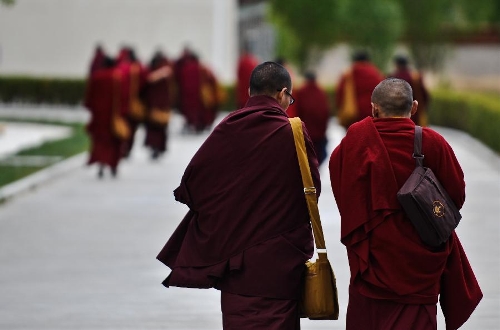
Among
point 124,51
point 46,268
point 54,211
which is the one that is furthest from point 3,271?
point 124,51

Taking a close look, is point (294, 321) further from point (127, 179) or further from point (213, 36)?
point (213, 36)

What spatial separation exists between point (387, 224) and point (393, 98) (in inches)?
20.6

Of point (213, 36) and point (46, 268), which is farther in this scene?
point (213, 36)

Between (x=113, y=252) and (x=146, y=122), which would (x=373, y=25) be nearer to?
(x=146, y=122)

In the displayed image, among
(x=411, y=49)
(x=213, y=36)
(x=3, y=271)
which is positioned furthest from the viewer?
(x=411, y=49)

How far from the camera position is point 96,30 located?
Answer: 41.0 metres

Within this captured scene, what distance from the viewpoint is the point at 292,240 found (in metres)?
5.68

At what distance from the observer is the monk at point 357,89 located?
17.3m

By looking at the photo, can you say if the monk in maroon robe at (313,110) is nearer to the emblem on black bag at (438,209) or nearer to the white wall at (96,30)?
the emblem on black bag at (438,209)

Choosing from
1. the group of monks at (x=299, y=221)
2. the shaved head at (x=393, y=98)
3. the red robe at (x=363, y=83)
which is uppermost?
the shaved head at (x=393, y=98)

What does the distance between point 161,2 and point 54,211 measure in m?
27.6

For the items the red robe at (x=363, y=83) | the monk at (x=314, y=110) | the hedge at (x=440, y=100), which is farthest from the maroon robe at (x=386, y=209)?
the hedge at (x=440, y=100)

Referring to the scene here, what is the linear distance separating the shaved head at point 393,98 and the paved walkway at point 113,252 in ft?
8.35

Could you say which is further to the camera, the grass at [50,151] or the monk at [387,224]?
the grass at [50,151]
